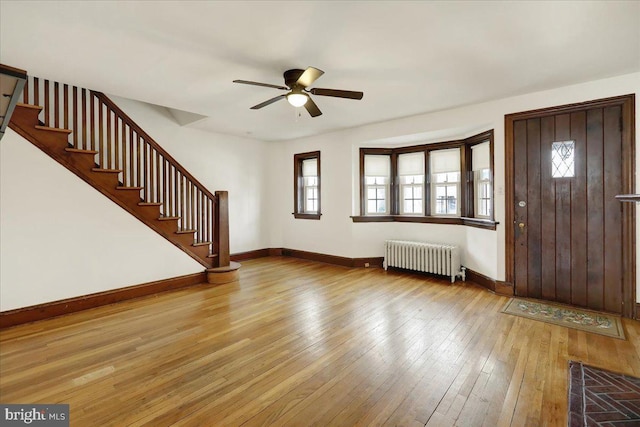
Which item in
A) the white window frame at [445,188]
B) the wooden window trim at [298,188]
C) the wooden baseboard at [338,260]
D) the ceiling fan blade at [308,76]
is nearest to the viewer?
the ceiling fan blade at [308,76]

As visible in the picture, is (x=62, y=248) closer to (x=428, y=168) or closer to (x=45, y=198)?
(x=45, y=198)

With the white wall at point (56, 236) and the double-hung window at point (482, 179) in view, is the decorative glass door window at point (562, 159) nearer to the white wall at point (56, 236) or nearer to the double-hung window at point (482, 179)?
the double-hung window at point (482, 179)

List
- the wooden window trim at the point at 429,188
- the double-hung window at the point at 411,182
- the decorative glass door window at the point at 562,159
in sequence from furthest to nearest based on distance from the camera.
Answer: the double-hung window at the point at 411,182
the wooden window trim at the point at 429,188
the decorative glass door window at the point at 562,159

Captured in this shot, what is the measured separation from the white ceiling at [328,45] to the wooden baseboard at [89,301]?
8.76 ft

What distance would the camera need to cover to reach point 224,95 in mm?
4133

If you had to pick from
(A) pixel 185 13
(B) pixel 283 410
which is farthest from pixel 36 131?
(B) pixel 283 410

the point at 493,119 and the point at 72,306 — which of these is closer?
the point at 72,306

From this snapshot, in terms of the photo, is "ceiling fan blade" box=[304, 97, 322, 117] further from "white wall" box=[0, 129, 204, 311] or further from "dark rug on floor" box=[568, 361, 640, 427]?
"dark rug on floor" box=[568, 361, 640, 427]

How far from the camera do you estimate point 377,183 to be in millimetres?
6137

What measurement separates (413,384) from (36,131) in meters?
4.70

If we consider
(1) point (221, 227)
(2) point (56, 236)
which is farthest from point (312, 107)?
(2) point (56, 236)

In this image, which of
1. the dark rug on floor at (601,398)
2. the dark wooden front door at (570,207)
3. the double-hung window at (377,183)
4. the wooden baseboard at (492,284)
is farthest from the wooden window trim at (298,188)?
the dark rug on floor at (601,398)

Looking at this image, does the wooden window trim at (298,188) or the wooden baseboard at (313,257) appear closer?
the wooden baseboard at (313,257)

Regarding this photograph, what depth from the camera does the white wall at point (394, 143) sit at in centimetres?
398
